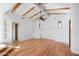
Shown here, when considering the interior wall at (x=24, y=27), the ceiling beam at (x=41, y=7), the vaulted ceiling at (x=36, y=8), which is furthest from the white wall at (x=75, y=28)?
the interior wall at (x=24, y=27)

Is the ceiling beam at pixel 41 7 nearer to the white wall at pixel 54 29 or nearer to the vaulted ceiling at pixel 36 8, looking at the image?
the vaulted ceiling at pixel 36 8

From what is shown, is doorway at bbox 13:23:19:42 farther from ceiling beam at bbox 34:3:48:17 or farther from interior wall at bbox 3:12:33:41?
ceiling beam at bbox 34:3:48:17

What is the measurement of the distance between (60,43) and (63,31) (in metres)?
0.27

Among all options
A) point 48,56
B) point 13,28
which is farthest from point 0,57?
point 48,56

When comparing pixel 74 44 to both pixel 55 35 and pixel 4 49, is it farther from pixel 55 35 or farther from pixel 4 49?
pixel 4 49

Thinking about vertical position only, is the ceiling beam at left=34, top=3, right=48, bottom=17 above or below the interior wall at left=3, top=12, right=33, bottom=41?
above

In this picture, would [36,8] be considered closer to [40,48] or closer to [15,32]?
[15,32]

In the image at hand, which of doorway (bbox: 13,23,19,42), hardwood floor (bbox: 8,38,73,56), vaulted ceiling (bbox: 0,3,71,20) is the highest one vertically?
vaulted ceiling (bbox: 0,3,71,20)

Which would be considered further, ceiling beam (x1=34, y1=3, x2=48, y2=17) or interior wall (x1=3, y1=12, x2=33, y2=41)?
interior wall (x1=3, y1=12, x2=33, y2=41)

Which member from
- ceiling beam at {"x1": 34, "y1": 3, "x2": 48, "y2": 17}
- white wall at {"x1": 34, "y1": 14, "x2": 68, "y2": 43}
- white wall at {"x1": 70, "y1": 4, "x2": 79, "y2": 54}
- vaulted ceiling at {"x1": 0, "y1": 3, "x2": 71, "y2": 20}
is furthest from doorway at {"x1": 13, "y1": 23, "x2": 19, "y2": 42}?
white wall at {"x1": 70, "y1": 4, "x2": 79, "y2": 54}

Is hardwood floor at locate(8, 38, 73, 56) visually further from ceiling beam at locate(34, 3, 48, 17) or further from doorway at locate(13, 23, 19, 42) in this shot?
ceiling beam at locate(34, 3, 48, 17)

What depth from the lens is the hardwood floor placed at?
3504mm

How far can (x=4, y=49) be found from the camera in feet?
11.4

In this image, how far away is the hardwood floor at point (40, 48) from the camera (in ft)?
11.5
